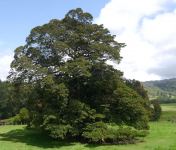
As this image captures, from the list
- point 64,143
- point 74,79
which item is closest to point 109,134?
point 64,143

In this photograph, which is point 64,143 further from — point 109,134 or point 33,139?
point 109,134

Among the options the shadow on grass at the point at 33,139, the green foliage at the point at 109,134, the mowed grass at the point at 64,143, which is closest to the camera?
the mowed grass at the point at 64,143

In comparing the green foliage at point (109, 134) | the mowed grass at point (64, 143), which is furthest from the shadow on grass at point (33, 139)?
the green foliage at point (109, 134)

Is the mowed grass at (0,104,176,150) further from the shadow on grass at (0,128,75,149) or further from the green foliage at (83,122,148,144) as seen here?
the green foliage at (83,122,148,144)

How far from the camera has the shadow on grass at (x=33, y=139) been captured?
3875 centimetres

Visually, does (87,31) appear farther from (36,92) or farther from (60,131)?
(60,131)

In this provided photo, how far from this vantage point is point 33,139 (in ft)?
137

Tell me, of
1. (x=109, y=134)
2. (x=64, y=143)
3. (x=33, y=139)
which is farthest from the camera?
(x=33, y=139)

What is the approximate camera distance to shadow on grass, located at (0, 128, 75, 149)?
38.8m

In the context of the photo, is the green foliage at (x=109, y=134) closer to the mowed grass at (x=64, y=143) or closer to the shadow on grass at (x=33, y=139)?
the mowed grass at (x=64, y=143)

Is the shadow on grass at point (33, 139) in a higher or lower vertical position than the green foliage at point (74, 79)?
lower

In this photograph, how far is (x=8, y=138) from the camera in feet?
137

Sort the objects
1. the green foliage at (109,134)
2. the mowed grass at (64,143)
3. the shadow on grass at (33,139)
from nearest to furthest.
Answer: the mowed grass at (64,143) → the green foliage at (109,134) → the shadow on grass at (33,139)

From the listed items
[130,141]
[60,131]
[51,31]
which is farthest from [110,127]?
[51,31]
